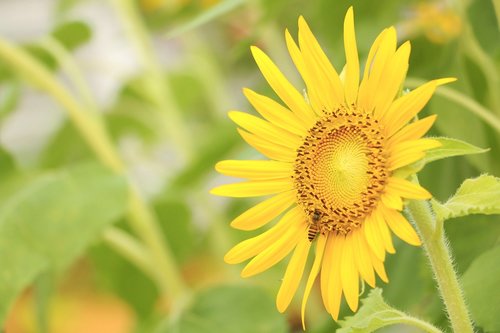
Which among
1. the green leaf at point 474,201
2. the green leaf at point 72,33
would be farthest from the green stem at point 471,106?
the green leaf at point 72,33

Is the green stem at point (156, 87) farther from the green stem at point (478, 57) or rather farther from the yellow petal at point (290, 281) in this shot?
A: the yellow petal at point (290, 281)

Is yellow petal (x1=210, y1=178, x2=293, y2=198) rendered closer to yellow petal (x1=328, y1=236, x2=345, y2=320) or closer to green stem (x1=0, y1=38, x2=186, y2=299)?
yellow petal (x1=328, y1=236, x2=345, y2=320)

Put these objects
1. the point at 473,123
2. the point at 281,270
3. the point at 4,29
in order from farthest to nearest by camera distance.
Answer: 1. the point at 4,29
2. the point at 281,270
3. the point at 473,123

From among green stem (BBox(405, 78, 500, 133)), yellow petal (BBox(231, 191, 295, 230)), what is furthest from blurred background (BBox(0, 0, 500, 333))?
yellow petal (BBox(231, 191, 295, 230))

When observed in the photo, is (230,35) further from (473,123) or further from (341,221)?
(341,221)

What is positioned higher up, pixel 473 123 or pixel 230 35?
pixel 230 35

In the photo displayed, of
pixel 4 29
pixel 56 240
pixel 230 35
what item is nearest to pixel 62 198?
pixel 56 240
